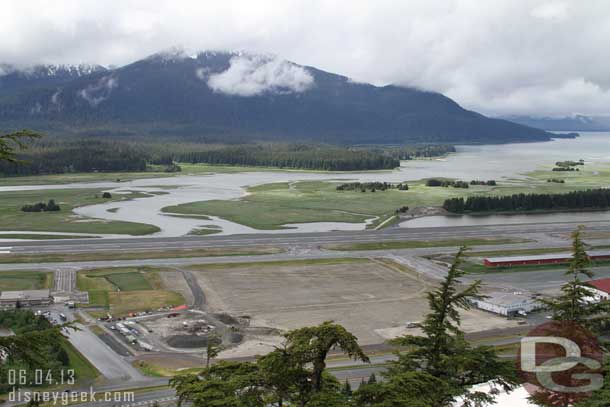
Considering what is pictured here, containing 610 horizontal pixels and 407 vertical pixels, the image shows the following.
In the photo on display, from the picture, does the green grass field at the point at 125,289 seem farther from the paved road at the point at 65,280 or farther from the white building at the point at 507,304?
the white building at the point at 507,304

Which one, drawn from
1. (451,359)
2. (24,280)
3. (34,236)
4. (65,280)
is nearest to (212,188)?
(34,236)

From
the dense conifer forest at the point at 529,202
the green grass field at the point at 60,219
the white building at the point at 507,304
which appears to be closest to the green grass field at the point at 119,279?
the green grass field at the point at 60,219

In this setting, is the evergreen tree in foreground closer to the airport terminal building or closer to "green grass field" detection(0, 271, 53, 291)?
the airport terminal building

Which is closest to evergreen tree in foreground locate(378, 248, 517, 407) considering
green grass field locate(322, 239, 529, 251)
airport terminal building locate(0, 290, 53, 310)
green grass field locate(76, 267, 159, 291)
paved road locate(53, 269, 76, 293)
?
airport terminal building locate(0, 290, 53, 310)

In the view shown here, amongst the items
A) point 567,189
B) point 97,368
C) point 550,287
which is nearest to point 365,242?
point 550,287

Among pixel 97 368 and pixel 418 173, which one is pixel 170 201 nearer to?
pixel 97 368
